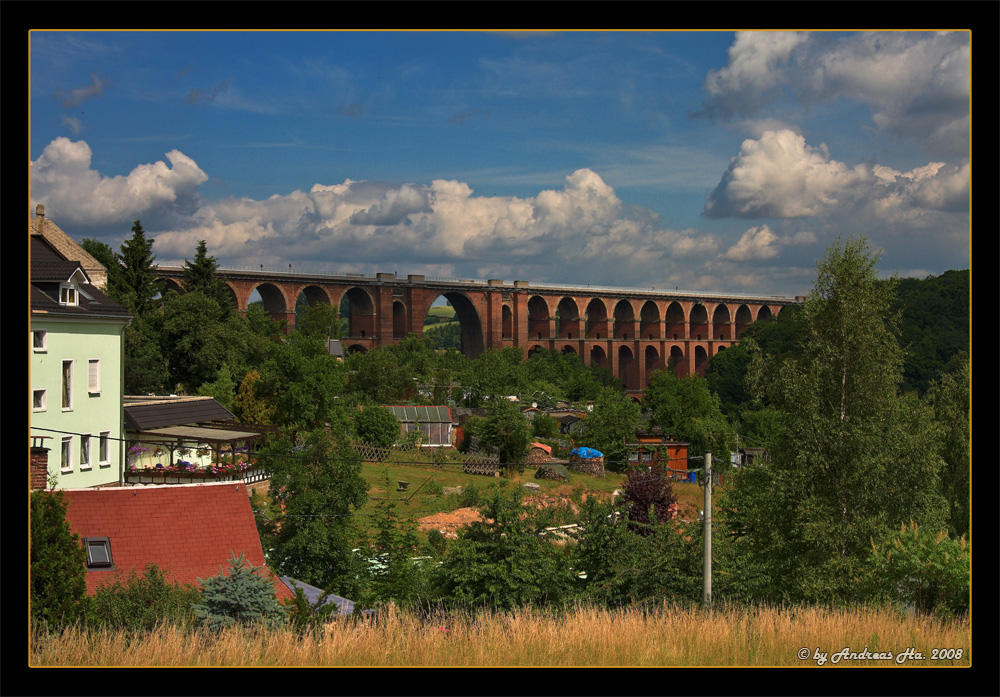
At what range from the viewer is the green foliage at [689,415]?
46.8 meters

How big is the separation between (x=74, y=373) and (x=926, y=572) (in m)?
15.9

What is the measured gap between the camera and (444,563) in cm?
1307

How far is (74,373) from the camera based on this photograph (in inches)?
652

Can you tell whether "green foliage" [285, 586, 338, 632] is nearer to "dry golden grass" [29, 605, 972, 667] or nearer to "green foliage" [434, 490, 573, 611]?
"dry golden grass" [29, 605, 972, 667]

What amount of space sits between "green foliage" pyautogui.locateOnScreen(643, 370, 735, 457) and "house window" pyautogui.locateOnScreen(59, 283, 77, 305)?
3309cm

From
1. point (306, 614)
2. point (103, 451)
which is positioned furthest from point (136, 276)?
point (306, 614)

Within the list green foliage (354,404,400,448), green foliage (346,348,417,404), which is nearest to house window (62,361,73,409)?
green foliage (354,404,400,448)

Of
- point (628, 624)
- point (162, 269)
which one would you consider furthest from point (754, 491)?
point (162, 269)

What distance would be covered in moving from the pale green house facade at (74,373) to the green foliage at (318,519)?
3907mm

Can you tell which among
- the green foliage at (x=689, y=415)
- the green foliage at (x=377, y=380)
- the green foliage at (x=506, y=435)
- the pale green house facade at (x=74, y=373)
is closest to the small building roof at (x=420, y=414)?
the green foliage at (x=506, y=435)

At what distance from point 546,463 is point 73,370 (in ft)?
77.5

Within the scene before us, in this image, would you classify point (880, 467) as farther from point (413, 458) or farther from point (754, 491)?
point (413, 458)

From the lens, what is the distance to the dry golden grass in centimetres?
693

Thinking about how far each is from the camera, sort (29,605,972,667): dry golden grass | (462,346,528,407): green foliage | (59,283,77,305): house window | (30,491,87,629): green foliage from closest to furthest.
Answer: (29,605,972,667): dry golden grass
(30,491,87,629): green foliage
(59,283,77,305): house window
(462,346,528,407): green foliage
